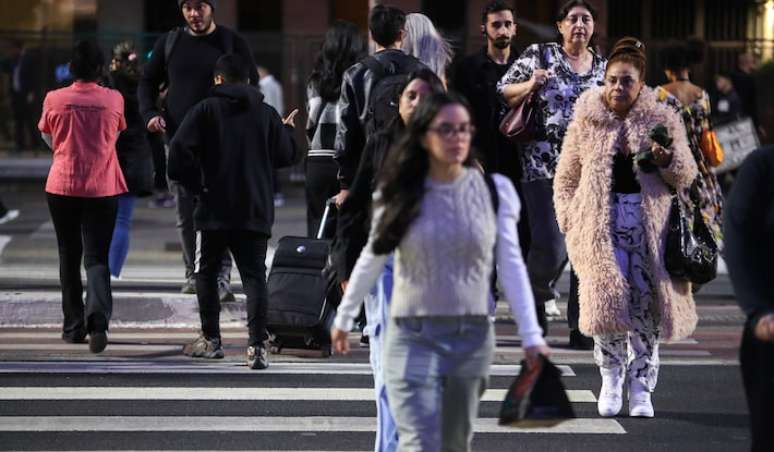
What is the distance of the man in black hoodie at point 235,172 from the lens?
9.83 meters

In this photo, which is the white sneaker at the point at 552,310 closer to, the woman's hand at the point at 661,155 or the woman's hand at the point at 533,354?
the woman's hand at the point at 661,155

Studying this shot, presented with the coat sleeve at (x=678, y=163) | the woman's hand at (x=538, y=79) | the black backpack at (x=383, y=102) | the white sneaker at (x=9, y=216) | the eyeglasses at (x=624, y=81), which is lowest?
the white sneaker at (x=9, y=216)

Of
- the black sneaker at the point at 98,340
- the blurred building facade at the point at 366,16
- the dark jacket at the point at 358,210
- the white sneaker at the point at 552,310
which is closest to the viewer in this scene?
the dark jacket at the point at 358,210

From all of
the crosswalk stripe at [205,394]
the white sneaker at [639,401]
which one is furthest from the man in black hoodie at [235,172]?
the white sneaker at [639,401]

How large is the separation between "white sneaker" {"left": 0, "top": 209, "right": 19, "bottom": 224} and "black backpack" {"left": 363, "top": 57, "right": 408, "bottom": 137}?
1055cm

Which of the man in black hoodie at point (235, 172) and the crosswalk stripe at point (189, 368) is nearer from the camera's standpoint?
the man in black hoodie at point (235, 172)

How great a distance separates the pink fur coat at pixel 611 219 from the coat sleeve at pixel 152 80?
3.98 m

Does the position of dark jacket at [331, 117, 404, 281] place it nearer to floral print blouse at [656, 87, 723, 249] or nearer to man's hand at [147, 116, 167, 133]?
floral print blouse at [656, 87, 723, 249]

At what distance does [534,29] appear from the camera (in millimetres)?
27203

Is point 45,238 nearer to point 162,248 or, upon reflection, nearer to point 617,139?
point 162,248

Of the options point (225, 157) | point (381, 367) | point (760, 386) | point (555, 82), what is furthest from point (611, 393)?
point (760, 386)

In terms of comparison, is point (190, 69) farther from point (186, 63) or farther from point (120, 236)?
point (120, 236)

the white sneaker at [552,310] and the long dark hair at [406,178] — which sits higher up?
the long dark hair at [406,178]

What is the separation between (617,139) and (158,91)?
4.29 meters
